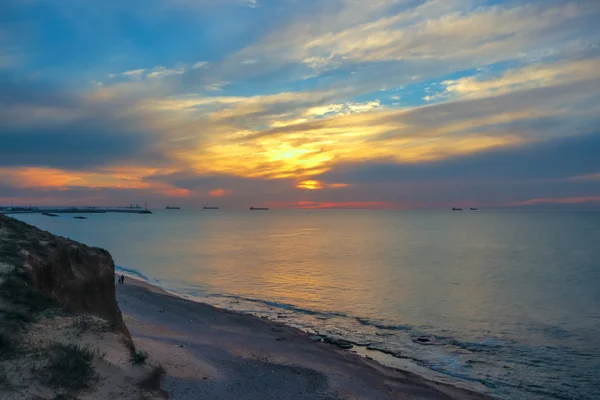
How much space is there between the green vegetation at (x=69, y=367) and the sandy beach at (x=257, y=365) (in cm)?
277

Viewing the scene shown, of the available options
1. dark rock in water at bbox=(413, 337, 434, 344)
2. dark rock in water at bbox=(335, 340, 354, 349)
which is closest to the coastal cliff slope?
dark rock in water at bbox=(335, 340, 354, 349)

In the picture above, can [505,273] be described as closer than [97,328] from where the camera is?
No

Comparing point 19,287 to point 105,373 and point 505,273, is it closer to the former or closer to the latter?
point 105,373

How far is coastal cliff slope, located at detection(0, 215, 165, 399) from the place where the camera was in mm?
7922

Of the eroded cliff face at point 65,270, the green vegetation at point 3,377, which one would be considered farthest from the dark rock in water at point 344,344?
the green vegetation at point 3,377

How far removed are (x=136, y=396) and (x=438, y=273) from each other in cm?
4518

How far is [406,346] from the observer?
2173 centimetres

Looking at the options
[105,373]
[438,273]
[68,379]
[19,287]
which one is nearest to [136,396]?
[105,373]

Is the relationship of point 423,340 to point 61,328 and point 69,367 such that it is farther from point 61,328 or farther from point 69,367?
point 69,367

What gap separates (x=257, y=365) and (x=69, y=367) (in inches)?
326

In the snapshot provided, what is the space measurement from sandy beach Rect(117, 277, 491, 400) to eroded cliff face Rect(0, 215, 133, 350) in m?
2.11

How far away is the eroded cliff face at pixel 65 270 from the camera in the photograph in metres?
11.8

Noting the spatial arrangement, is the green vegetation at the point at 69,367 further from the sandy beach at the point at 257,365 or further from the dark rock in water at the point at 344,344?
the dark rock in water at the point at 344,344

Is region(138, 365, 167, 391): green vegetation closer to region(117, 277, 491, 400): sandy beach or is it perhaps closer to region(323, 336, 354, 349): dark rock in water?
region(117, 277, 491, 400): sandy beach
